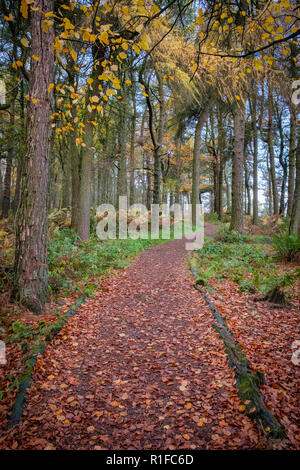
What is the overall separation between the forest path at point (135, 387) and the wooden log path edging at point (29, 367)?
0.07 meters

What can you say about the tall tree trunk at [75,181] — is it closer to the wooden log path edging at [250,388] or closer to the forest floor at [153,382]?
the forest floor at [153,382]

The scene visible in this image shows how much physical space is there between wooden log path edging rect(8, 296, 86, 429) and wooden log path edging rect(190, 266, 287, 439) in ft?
6.87

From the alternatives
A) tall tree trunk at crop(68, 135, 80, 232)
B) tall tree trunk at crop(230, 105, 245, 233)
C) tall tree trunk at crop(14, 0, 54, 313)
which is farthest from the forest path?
tall tree trunk at crop(230, 105, 245, 233)

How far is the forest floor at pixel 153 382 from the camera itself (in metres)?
2.17

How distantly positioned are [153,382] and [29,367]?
143 cm

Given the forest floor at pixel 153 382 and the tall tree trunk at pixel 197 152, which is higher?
the tall tree trunk at pixel 197 152

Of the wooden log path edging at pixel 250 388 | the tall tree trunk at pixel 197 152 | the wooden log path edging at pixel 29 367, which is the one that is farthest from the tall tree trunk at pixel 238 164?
the wooden log path edging at pixel 29 367

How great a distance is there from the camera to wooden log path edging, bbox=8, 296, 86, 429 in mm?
2320

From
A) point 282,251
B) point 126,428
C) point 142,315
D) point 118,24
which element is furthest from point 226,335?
point 118,24

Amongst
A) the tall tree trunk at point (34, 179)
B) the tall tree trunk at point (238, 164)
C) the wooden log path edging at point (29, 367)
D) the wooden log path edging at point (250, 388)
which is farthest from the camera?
the tall tree trunk at point (238, 164)

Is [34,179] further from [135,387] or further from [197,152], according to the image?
[197,152]

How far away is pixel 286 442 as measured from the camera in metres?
1.93

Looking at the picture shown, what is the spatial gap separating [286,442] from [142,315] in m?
3.10

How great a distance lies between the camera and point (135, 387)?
2.86 metres
